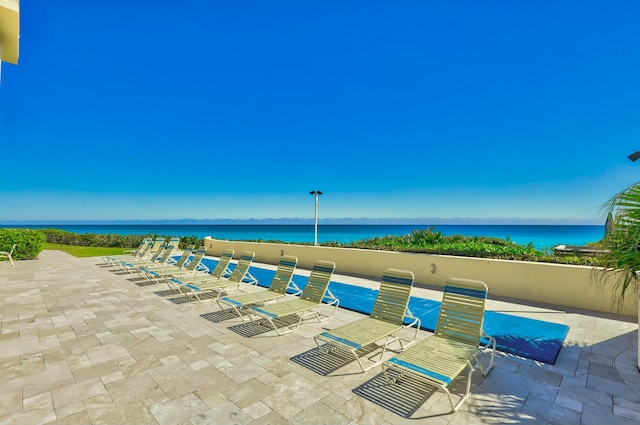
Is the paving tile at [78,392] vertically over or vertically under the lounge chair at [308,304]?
under

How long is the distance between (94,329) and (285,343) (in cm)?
367

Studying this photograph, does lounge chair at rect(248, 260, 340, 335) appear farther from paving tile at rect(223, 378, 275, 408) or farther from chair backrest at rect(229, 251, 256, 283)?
chair backrest at rect(229, 251, 256, 283)

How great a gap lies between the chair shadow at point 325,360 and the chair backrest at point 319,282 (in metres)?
1.45

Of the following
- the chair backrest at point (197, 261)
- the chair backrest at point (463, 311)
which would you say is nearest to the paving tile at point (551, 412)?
the chair backrest at point (463, 311)

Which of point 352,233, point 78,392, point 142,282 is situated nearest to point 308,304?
point 78,392

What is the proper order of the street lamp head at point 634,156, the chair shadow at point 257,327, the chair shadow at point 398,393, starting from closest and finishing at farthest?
the chair shadow at point 398,393 → the street lamp head at point 634,156 → the chair shadow at point 257,327

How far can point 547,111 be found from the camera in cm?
2102

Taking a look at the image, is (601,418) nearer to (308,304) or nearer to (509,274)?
(308,304)

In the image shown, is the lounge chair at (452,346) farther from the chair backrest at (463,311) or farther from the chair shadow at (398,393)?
the chair shadow at (398,393)

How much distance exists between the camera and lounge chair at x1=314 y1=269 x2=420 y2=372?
4082 millimetres

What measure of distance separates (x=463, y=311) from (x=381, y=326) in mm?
1207

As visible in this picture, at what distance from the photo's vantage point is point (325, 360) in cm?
427

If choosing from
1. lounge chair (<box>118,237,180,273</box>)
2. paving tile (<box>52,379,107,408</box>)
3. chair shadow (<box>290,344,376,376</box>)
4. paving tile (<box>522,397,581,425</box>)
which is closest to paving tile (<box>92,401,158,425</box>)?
paving tile (<box>52,379,107,408</box>)

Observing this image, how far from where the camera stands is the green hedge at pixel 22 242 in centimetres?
1467
